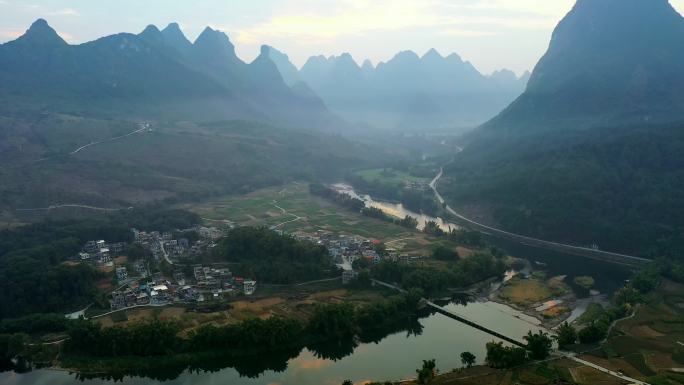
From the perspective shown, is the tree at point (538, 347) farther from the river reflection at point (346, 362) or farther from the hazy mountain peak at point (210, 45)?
the hazy mountain peak at point (210, 45)

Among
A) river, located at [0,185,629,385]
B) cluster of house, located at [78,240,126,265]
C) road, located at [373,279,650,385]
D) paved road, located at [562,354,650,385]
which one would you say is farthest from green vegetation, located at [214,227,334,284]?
paved road, located at [562,354,650,385]

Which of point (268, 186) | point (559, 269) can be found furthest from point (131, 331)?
point (268, 186)

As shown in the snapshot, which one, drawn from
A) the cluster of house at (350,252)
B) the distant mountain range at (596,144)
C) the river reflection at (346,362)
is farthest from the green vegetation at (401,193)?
the river reflection at (346,362)

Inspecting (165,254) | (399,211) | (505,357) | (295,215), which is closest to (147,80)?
(295,215)

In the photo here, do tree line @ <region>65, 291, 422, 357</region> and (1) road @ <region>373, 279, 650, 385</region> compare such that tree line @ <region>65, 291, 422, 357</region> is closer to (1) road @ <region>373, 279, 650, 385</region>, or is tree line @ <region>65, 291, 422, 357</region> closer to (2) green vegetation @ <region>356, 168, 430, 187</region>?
(1) road @ <region>373, 279, 650, 385</region>

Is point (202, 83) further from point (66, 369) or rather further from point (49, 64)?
point (66, 369)
